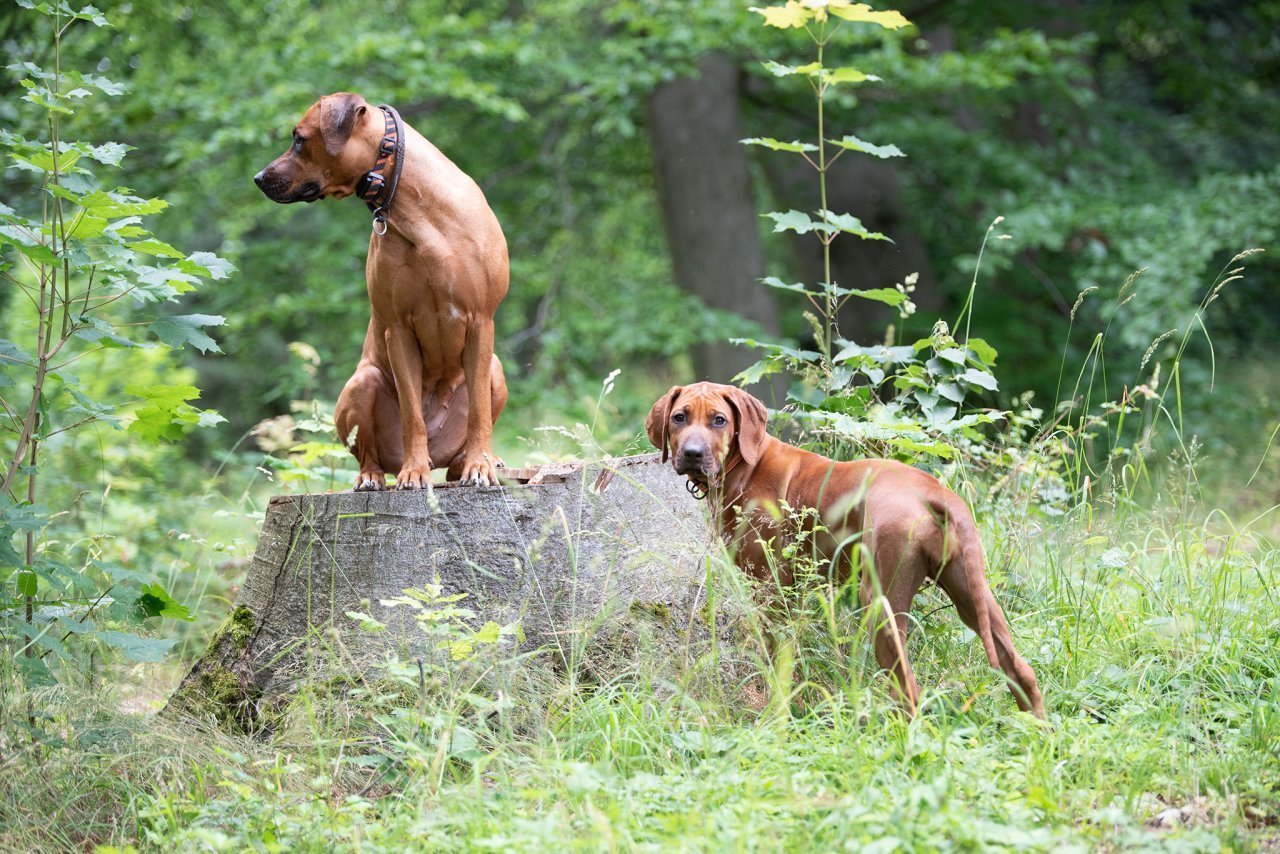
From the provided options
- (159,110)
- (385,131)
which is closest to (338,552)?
(385,131)

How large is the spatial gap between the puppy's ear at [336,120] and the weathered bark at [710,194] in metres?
7.21

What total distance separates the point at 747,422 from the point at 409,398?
4.08 ft

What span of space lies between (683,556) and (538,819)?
1270 millimetres

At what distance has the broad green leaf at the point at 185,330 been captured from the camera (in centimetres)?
381

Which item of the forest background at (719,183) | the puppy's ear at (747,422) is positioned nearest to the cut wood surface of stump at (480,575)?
the puppy's ear at (747,422)

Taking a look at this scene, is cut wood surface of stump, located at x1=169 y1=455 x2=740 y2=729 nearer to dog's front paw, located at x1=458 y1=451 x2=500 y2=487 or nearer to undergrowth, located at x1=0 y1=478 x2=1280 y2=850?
dog's front paw, located at x1=458 y1=451 x2=500 y2=487

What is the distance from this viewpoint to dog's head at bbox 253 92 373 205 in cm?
397

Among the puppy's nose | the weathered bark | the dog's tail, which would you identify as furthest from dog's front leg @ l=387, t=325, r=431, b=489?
the weathered bark

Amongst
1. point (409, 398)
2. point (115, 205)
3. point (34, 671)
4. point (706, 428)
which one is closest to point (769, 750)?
point (706, 428)

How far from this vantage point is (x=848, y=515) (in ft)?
12.3

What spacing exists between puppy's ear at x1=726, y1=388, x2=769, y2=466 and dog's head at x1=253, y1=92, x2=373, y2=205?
1551mm

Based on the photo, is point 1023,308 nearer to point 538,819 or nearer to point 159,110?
point 159,110

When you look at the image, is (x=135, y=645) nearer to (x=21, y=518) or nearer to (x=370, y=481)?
(x=21, y=518)

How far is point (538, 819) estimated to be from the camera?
3000 mm
